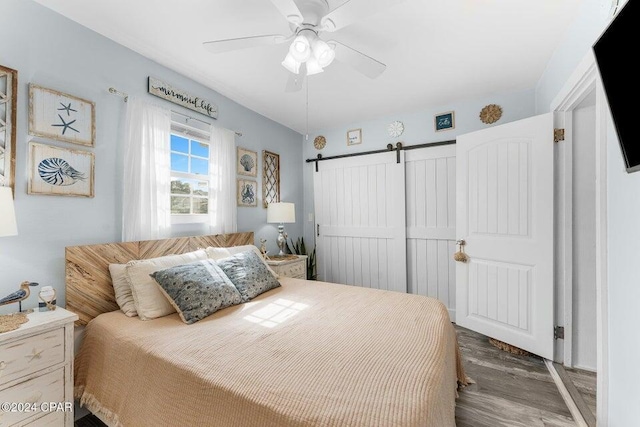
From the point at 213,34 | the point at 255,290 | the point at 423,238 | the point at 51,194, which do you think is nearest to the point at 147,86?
the point at 213,34

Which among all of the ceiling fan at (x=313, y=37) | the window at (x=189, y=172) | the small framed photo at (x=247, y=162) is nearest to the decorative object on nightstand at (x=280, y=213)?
the small framed photo at (x=247, y=162)

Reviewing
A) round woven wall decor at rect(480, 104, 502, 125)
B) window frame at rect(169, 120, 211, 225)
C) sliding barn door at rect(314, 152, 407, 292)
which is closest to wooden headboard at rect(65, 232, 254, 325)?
window frame at rect(169, 120, 211, 225)

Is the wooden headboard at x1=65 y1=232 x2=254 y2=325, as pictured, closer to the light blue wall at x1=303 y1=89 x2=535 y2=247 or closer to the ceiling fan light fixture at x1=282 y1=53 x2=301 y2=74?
the ceiling fan light fixture at x1=282 y1=53 x2=301 y2=74

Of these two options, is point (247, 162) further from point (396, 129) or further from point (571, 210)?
point (571, 210)

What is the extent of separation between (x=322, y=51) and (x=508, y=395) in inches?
99.7

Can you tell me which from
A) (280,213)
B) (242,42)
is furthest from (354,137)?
(242,42)

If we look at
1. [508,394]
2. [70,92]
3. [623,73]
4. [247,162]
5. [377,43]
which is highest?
[377,43]

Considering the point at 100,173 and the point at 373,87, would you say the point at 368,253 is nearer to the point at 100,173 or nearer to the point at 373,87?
the point at 373,87

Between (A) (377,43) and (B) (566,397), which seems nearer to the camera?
(B) (566,397)

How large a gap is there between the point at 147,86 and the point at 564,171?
338 centimetres

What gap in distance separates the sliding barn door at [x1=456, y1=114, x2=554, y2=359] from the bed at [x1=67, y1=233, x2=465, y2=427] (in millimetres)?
918

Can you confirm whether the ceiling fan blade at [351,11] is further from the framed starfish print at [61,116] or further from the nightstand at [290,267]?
the nightstand at [290,267]

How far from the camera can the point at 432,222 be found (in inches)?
129

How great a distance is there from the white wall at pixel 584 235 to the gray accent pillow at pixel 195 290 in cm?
257
